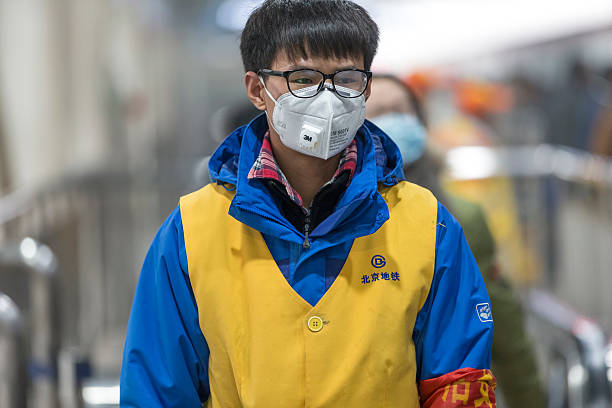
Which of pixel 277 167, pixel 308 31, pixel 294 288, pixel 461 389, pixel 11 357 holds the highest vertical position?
pixel 308 31

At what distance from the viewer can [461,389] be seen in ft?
5.17

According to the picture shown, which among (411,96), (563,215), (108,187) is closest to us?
(411,96)

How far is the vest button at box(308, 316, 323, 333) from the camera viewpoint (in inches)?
61.2

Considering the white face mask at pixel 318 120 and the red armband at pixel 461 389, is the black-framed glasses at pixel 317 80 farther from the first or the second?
the red armband at pixel 461 389

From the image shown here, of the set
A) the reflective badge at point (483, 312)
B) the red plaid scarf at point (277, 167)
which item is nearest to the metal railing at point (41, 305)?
the red plaid scarf at point (277, 167)

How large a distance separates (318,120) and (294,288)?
1.10ft

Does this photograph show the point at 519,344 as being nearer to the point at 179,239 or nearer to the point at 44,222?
the point at 179,239

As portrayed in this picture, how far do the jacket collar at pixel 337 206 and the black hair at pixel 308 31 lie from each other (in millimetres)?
188

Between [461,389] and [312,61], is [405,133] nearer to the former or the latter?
[312,61]

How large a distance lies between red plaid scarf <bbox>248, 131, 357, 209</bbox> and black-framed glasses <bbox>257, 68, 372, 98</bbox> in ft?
0.49

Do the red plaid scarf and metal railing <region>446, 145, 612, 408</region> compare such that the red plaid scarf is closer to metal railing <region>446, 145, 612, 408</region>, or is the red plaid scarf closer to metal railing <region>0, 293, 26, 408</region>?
metal railing <region>0, 293, 26, 408</region>

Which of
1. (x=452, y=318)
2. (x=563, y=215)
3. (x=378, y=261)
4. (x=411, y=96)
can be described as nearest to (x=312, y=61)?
(x=378, y=261)

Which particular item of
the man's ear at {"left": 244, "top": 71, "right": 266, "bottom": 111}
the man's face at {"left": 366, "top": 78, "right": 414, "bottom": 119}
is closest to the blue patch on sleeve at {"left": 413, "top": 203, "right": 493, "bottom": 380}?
the man's ear at {"left": 244, "top": 71, "right": 266, "bottom": 111}

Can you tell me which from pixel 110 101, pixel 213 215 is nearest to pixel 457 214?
pixel 213 215
